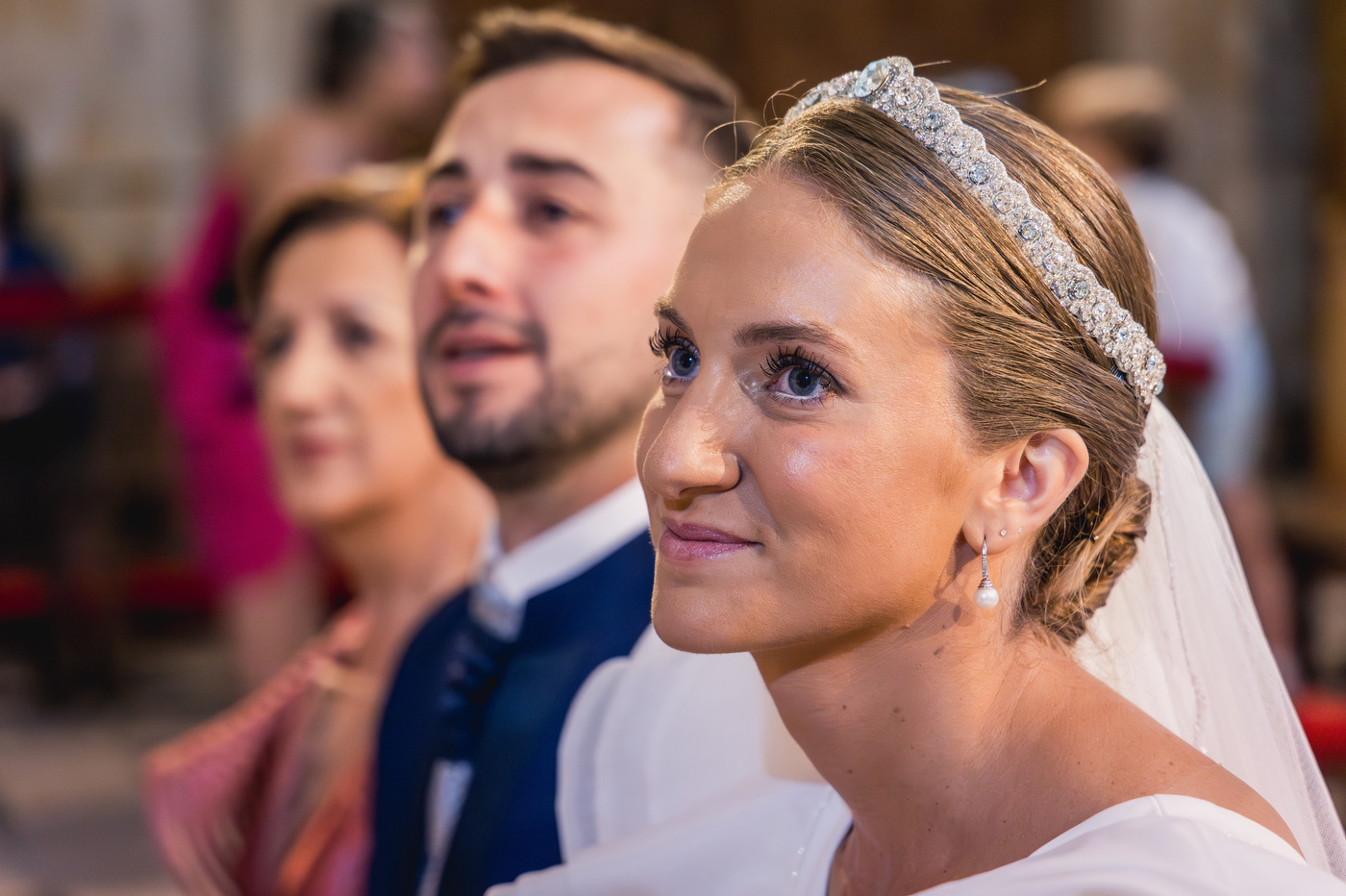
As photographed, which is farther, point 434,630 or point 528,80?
point 434,630

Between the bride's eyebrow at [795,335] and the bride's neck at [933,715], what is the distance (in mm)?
246

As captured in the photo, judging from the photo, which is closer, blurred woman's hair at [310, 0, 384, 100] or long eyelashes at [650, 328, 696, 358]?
long eyelashes at [650, 328, 696, 358]

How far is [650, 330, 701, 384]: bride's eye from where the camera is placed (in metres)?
1.22

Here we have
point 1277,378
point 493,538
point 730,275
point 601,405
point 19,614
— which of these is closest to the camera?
point 730,275

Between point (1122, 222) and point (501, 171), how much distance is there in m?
0.87

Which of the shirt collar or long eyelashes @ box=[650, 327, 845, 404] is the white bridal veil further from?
the shirt collar

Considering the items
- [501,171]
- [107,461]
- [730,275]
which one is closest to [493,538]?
[501,171]

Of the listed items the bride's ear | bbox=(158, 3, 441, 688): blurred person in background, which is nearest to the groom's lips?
the bride's ear

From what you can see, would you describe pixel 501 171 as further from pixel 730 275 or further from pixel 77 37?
pixel 77 37

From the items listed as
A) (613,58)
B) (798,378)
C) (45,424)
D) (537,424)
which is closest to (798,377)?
(798,378)

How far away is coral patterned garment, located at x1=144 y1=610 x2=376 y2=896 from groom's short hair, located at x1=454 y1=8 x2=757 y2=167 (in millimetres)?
1044

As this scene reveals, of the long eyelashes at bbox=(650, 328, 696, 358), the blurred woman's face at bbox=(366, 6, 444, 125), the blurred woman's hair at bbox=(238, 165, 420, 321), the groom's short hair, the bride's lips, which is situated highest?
the blurred woman's face at bbox=(366, 6, 444, 125)

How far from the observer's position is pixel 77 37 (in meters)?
6.18

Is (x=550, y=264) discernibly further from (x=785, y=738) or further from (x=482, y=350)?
(x=785, y=738)
